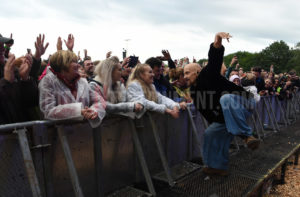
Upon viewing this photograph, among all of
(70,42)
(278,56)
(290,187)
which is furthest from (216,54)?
(278,56)

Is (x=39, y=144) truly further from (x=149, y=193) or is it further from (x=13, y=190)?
(x=149, y=193)

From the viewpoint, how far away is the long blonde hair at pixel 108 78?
10.1 feet

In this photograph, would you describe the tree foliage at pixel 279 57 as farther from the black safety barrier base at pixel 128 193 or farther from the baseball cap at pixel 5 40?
the baseball cap at pixel 5 40

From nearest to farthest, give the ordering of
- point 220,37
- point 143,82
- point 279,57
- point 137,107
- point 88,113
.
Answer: point 88,113 < point 137,107 < point 220,37 < point 143,82 < point 279,57

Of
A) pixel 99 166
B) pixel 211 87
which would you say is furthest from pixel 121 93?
pixel 211 87

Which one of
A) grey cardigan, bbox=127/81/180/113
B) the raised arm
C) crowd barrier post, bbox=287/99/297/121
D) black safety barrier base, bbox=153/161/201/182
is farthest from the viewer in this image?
crowd barrier post, bbox=287/99/297/121

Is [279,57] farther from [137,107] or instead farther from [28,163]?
[28,163]

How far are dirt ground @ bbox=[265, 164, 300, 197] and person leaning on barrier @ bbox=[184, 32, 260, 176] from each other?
5.10ft

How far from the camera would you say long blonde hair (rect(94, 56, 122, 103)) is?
3084 millimetres

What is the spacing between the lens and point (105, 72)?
3117 mm

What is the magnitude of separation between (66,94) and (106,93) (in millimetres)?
634

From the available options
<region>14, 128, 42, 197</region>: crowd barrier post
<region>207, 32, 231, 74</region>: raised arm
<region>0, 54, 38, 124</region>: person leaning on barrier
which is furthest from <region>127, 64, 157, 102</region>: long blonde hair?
<region>14, 128, 42, 197</region>: crowd barrier post

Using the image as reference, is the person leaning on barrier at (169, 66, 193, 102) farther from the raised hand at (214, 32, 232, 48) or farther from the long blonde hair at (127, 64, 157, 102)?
the raised hand at (214, 32, 232, 48)

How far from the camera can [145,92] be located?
11.7 ft
